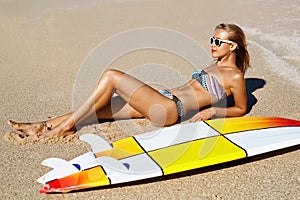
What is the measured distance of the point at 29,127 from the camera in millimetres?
3852

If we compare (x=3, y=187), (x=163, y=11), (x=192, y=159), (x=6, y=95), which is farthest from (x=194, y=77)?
(x=163, y=11)

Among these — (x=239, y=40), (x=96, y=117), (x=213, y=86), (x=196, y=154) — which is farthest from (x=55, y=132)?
(x=239, y=40)

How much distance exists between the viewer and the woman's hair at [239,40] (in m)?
3.94

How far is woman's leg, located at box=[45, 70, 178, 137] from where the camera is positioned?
12.2ft

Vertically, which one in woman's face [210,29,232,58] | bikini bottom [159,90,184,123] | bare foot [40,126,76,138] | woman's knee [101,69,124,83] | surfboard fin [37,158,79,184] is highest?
woman's face [210,29,232,58]

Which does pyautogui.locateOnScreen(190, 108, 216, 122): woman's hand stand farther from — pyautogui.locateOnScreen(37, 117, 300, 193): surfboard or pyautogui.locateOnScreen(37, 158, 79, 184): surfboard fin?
pyautogui.locateOnScreen(37, 158, 79, 184): surfboard fin

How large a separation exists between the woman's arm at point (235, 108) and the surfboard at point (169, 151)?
9cm

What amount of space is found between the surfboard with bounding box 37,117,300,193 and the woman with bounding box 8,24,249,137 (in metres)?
0.17

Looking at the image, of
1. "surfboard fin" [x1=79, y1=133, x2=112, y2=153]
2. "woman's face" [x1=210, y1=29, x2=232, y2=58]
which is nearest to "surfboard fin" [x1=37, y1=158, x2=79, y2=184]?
"surfboard fin" [x1=79, y1=133, x2=112, y2=153]

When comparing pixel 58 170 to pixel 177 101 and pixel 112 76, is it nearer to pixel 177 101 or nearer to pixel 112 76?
pixel 112 76

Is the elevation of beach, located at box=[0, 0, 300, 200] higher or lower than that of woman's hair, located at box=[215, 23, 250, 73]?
lower

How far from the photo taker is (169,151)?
11.1 feet

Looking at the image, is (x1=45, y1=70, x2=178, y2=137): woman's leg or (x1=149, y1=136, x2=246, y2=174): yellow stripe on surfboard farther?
(x1=45, y1=70, x2=178, y2=137): woman's leg

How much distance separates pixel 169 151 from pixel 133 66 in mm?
2839
